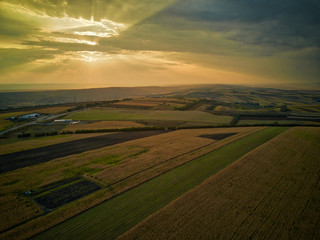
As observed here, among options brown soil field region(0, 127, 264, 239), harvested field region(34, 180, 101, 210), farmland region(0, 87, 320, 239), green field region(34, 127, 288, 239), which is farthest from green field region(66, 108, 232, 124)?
harvested field region(34, 180, 101, 210)

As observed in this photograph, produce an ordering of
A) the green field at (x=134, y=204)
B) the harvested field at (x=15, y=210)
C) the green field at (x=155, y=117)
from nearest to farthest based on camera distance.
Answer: the green field at (x=134, y=204) → the harvested field at (x=15, y=210) → the green field at (x=155, y=117)

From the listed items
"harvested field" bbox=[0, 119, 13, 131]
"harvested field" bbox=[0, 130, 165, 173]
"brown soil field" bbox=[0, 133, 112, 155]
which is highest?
"harvested field" bbox=[0, 130, 165, 173]

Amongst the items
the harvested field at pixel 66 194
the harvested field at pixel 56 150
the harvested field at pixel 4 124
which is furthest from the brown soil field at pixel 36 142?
the harvested field at pixel 4 124

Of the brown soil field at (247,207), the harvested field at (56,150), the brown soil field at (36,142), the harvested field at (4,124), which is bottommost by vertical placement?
the harvested field at (4,124)

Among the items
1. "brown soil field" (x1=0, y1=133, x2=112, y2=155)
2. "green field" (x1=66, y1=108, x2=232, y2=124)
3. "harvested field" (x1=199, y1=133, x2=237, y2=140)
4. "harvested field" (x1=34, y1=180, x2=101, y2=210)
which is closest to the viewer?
"harvested field" (x1=34, y1=180, x2=101, y2=210)

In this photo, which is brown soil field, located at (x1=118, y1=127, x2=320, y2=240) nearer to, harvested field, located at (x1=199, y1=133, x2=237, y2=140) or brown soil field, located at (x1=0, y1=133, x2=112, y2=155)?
harvested field, located at (x1=199, y1=133, x2=237, y2=140)

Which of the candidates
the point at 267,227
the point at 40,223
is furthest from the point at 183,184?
the point at 40,223

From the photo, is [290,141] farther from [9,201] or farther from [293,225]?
[9,201]

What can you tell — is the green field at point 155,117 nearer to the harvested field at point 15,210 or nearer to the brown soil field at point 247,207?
the brown soil field at point 247,207
